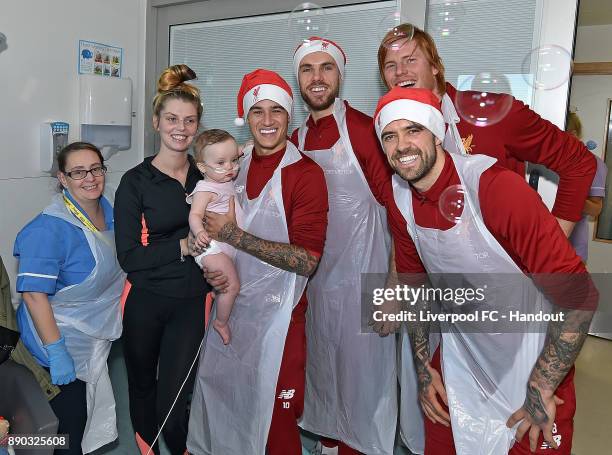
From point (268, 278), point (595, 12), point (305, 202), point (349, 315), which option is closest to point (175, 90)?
point (305, 202)

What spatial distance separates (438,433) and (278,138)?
112cm

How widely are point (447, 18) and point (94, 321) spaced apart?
1952mm

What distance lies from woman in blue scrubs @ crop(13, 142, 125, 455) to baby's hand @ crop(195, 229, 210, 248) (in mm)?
461

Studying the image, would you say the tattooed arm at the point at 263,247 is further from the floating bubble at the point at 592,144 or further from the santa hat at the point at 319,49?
the floating bubble at the point at 592,144

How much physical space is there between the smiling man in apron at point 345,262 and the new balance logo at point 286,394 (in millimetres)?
256

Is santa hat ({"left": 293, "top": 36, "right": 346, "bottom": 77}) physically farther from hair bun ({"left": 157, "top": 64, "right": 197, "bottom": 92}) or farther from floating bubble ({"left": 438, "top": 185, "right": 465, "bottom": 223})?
floating bubble ({"left": 438, "top": 185, "right": 465, "bottom": 223})

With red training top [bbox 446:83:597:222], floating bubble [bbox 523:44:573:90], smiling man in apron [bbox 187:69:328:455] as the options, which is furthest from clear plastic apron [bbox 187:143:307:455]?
floating bubble [bbox 523:44:573:90]

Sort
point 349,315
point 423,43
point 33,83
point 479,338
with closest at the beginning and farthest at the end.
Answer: point 479,338, point 423,43, point 349,315, point 33,83

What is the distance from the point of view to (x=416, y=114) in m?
1.49

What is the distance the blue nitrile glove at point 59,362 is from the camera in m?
1.99

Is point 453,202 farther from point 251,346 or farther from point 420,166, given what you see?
point 251,346

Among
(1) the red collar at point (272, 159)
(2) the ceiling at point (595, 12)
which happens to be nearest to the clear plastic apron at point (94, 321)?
(1) the red collar at point (272, 159)

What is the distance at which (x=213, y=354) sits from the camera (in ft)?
6.77

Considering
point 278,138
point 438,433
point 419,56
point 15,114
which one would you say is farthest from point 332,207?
point 15,114
